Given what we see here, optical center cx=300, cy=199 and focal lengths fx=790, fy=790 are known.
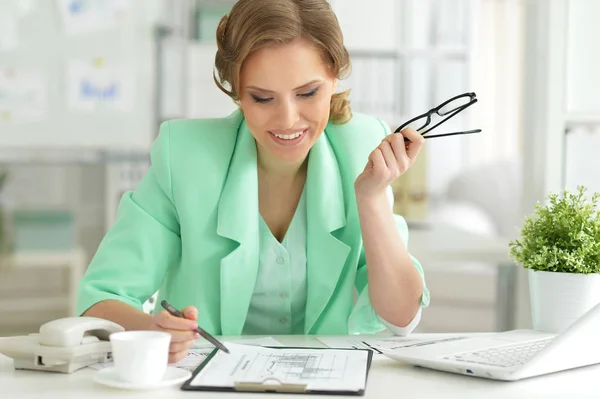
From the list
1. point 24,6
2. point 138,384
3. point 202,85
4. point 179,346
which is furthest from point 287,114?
point 202,85

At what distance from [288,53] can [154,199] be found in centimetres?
36

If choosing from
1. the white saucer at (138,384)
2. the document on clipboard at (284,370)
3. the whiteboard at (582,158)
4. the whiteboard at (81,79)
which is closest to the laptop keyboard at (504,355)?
the document on clipboard at (284,370)

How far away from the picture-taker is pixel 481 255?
8.04 ft

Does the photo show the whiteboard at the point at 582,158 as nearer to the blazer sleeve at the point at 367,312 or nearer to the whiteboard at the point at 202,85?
the blazer sleeve at the point at 367,312

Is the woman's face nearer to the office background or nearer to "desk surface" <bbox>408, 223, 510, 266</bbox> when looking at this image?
"desk surface" <bbox>408, 223, 510, 266</bbox>

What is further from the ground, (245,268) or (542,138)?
(542,138)

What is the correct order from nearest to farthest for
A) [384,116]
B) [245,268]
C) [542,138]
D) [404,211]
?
[245,268], [542,138], [404,211], [384,116]

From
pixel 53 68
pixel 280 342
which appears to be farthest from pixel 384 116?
pixel 280 342

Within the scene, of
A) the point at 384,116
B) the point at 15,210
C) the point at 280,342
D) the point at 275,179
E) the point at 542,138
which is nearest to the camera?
the point at 280,342

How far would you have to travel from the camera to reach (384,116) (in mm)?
4523

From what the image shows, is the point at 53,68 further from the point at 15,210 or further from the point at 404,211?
the point at 404,211

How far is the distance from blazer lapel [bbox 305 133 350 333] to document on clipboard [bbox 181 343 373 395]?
0.30 meters

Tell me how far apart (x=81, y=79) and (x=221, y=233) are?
2377mm

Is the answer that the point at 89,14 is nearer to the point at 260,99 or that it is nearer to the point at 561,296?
the point at 260,99
